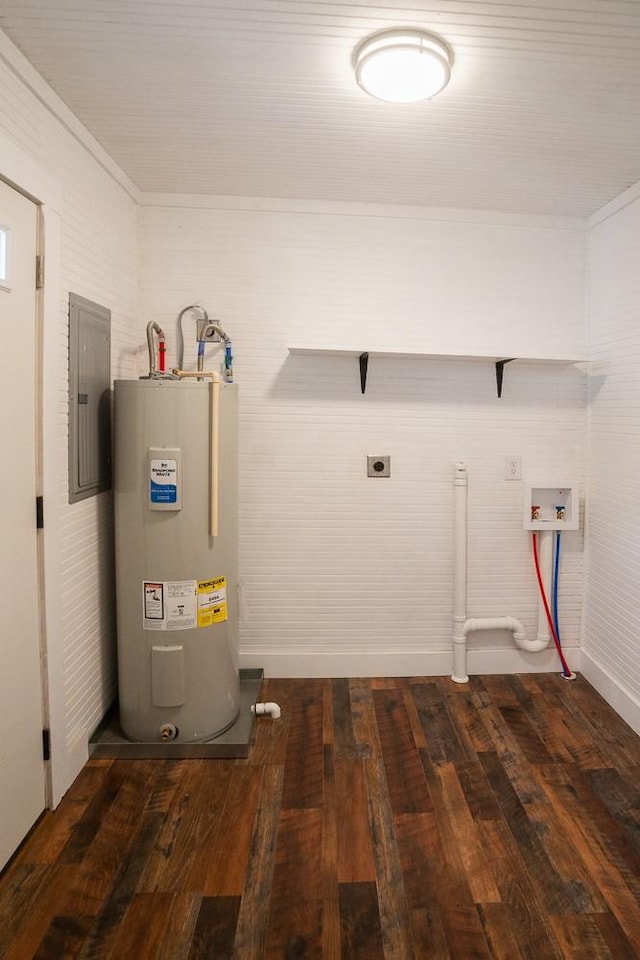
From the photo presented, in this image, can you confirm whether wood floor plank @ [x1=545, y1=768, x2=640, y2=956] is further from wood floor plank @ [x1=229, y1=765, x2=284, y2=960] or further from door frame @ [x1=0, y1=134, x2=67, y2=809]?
door frame @ [x1=0, y1=134, x2=67, y2=809]

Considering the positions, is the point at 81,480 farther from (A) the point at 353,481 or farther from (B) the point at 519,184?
(B) the point at 519,184

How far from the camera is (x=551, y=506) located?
287 cm

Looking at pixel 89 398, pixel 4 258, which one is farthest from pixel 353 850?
pixel 4 258

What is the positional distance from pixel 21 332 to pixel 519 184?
7.38 ft

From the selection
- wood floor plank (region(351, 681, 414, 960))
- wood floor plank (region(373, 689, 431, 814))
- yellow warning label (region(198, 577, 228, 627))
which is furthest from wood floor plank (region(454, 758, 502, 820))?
yellow warning label (region(198, 577, 228, 627))

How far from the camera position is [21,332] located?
166 cm

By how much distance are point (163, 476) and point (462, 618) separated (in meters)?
1.76

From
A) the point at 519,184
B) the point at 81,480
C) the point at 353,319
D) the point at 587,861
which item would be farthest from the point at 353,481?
the point at 587,861

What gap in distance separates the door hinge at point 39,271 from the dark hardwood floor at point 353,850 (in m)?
1.87

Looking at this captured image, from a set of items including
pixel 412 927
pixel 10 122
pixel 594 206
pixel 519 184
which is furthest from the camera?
pixel 594 206

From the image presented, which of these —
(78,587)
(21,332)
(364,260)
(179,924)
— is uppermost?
(364,260)

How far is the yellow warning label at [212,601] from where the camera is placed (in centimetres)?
216

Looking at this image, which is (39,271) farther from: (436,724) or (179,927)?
(436,724)

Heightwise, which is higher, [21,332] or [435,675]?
[21,332]
